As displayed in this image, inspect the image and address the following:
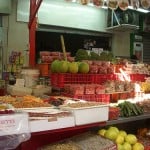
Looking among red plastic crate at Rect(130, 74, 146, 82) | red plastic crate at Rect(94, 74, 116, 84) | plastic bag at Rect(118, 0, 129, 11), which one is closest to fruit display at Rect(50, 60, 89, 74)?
red plastic crate at Rect(94, 74, 116, 84)

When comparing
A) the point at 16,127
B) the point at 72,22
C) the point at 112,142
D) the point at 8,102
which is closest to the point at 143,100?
the point at 112,142

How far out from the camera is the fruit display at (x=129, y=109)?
3600mm

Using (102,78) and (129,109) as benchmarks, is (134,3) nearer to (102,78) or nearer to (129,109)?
(102,78)

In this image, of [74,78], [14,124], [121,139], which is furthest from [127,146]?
[14,124]

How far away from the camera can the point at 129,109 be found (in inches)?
143

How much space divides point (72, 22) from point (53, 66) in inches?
146

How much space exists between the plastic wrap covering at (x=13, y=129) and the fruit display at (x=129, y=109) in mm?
1542

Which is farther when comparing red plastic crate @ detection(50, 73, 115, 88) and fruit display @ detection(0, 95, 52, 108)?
red plastic crate @ detection(50, 73, 115, 88)

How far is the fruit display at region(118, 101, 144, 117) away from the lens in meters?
3.60

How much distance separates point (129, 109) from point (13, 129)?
1730 mm

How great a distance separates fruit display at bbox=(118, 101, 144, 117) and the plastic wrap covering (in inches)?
60.7

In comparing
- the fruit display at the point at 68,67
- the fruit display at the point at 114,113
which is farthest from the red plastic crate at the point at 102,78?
the fruit display at the point at 114,113

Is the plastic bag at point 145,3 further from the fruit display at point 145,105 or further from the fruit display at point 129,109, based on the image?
the fruit display at point 129,109

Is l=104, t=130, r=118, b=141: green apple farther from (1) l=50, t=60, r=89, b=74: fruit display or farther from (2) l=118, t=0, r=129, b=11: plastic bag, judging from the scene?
(2) l=118, t=0, r=129, b=11: plastic bag
